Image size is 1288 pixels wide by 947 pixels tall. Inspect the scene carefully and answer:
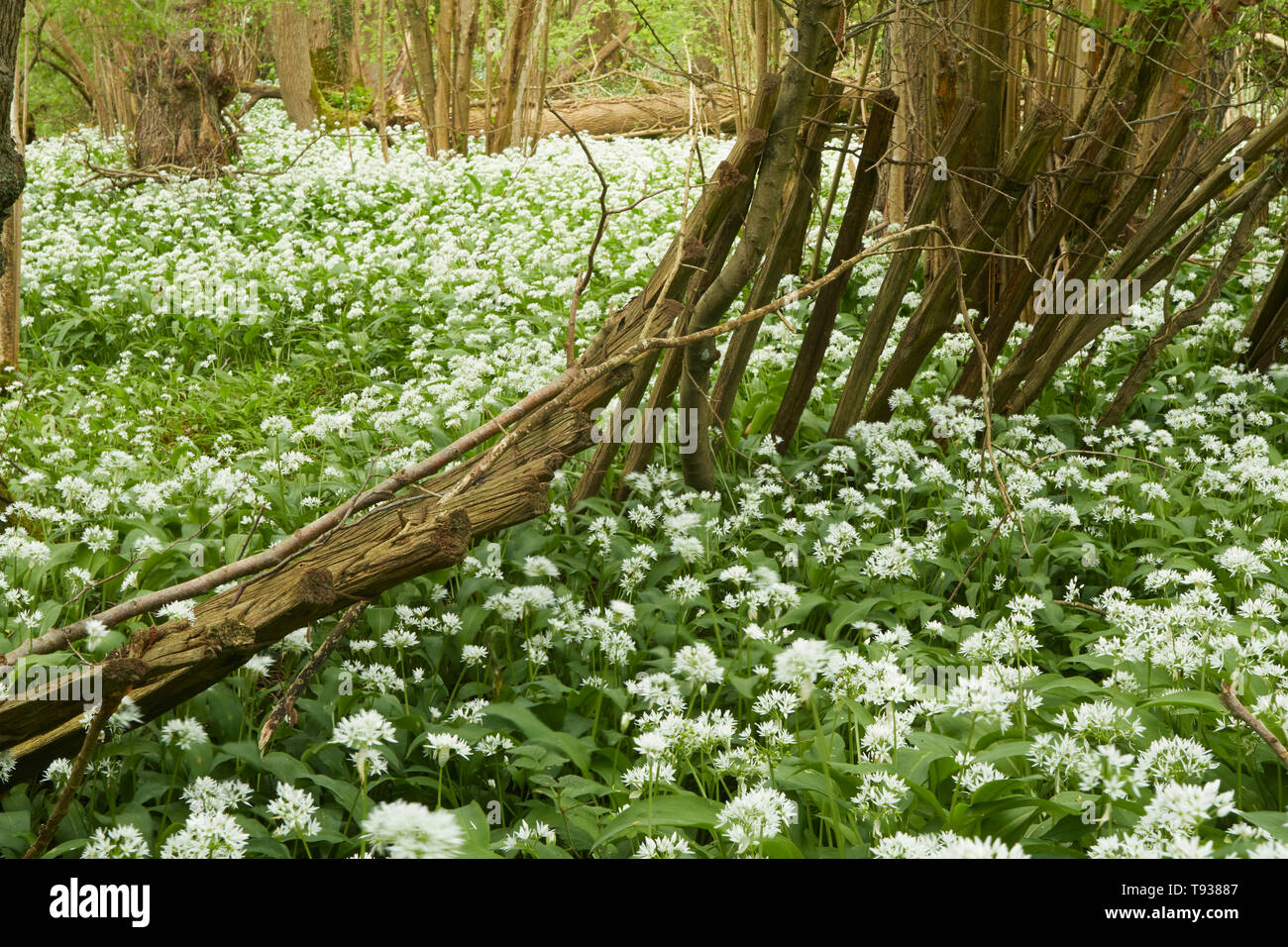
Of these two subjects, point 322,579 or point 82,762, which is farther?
point 322,579

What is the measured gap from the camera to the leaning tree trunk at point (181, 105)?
934 cm

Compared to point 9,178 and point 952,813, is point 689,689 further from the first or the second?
point 9,178

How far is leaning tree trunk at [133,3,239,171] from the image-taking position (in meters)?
9.34

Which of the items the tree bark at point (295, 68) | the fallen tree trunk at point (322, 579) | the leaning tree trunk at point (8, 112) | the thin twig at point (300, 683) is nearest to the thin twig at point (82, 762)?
the fallen tree trunk at point (322, 579)

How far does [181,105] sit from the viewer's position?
958 centimetres

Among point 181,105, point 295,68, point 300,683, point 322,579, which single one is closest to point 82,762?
point 322,579

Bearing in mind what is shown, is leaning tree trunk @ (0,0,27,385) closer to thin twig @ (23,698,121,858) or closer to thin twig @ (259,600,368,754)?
thin twig @ (259,600,368,754)

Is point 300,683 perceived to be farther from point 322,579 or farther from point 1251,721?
point 1251,721

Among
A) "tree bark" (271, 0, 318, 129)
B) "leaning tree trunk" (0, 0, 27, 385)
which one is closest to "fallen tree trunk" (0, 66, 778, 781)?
"leaning tree trunk" (0, 0, 27, 385)

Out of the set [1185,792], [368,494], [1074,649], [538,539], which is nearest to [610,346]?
[538,539]

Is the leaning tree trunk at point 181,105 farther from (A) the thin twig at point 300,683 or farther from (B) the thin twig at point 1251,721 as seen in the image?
(B) the thin twig at point 1251,721

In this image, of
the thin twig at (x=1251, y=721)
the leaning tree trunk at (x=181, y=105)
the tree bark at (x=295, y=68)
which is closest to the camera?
the thin twig at (x=1251, y=721)

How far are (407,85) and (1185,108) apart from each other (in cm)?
1558

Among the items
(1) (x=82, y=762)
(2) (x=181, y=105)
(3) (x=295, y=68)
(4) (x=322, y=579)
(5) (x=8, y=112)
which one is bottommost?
(1) (x=82, y=762)
